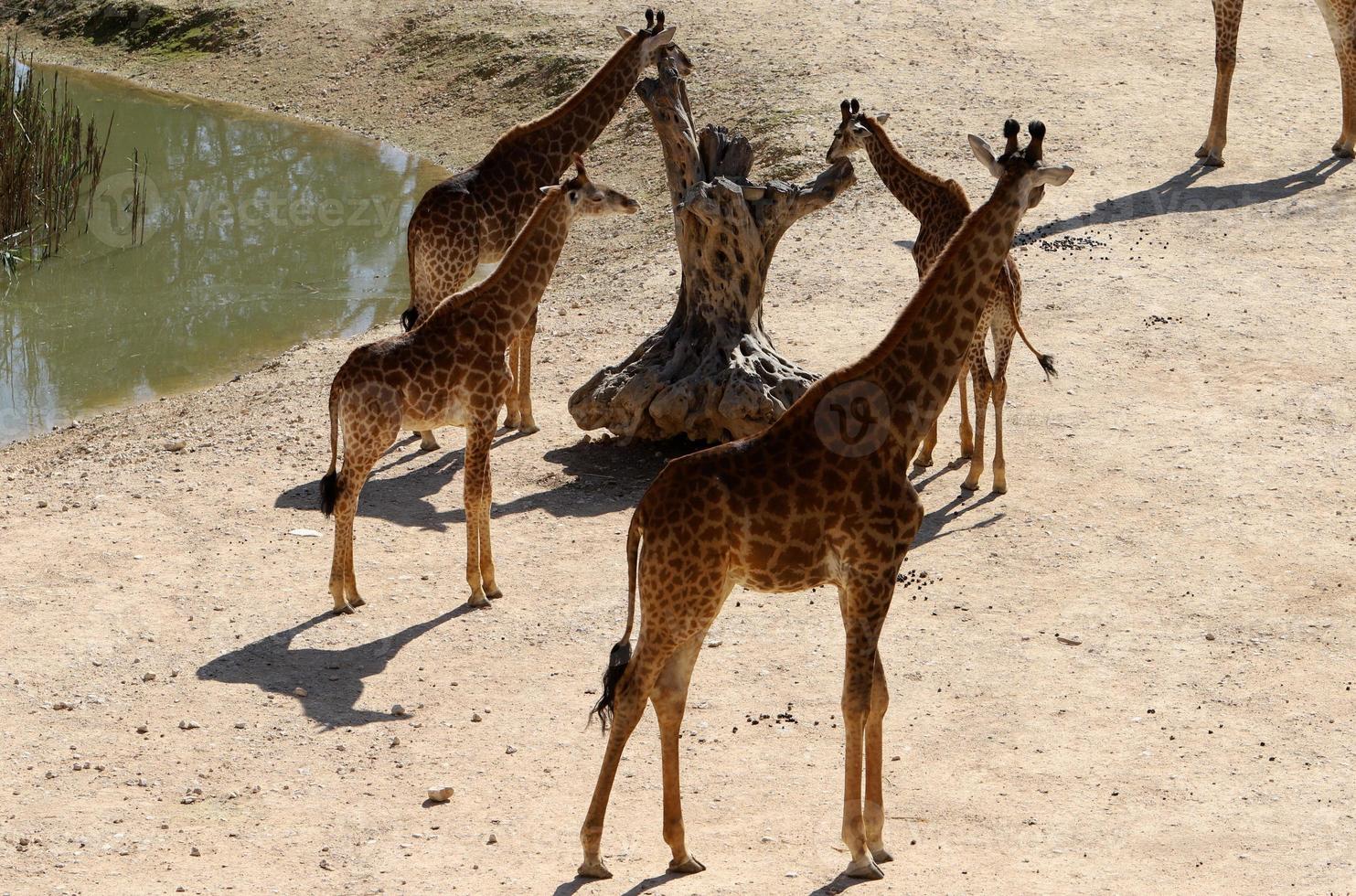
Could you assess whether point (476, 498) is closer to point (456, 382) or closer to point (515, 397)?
point (456, 382)

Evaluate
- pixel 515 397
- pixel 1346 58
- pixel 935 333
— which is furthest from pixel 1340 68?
pixel 935 333

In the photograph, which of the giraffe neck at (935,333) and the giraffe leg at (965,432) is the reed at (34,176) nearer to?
the giraffe leg at (965,432)

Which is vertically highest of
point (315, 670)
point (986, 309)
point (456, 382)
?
point (986, 309)

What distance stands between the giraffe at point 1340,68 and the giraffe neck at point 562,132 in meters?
7.70

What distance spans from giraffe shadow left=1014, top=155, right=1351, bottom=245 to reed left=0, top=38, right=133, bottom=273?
11286mm

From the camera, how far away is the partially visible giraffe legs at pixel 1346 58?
1714 centimetres

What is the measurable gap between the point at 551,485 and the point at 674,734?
506 centimetres

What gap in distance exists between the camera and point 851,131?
12609 mm

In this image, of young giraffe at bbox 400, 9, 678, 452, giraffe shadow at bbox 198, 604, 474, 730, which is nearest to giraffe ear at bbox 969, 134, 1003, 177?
giraffe shadow at bbox 198, 604, 474, 730

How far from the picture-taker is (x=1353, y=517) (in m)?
10.7

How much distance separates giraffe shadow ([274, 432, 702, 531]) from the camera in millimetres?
11609

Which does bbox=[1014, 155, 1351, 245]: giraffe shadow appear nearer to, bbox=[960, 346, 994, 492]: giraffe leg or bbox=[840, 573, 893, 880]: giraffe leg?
bbox=[960, 346, 994, 492]: giraffe leg

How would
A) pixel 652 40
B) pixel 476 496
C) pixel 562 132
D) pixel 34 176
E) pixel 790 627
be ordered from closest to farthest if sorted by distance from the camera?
1. pixel 790 627
2. pixel 476 496
3. pixel 562 132
4. pixel 652 40
5. pixel 34 176

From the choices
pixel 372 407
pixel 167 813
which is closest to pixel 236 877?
pixel 167 813
